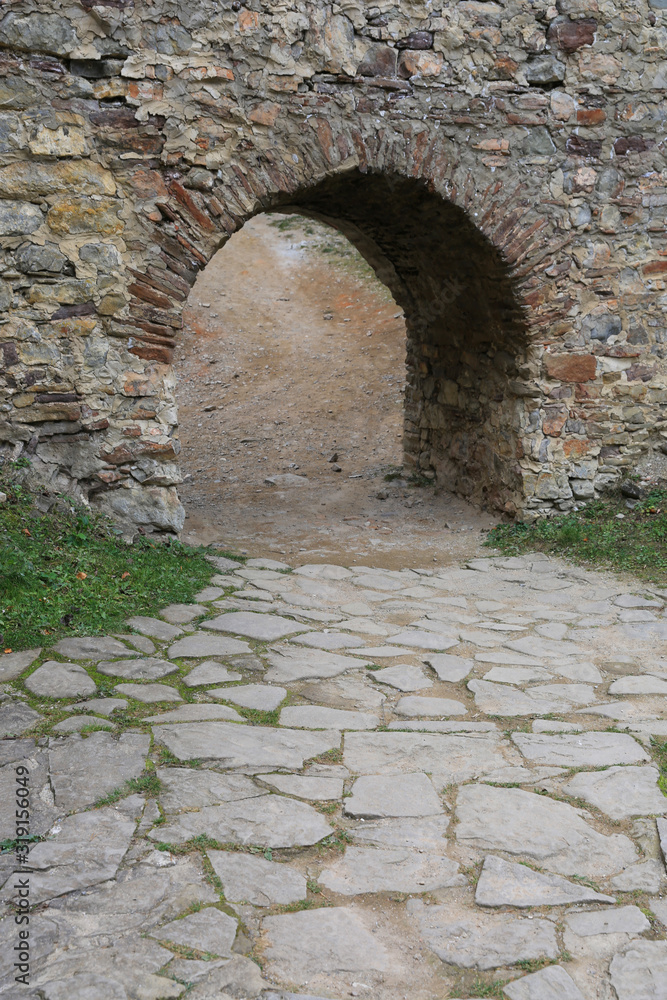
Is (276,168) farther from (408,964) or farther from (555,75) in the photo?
(408,964)

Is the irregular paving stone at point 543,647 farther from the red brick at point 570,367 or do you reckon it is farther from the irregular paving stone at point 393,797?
the red brick at point 570,367

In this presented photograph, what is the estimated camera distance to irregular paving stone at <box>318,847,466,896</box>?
2010 millimetres

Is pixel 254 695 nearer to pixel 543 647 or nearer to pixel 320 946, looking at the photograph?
pixel 320 946

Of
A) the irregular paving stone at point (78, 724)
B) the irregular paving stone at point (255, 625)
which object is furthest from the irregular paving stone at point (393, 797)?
the irregular paving stone at point (255, 625)

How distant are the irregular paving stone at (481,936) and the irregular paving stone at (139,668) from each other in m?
1.52

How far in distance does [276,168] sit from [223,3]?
3.07 ft

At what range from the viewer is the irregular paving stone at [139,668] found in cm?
311

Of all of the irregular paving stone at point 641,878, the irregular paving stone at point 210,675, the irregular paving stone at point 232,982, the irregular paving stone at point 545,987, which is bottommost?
the irregular paving stone at point 232,982

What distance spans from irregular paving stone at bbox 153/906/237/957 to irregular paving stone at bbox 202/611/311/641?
74.9 inches

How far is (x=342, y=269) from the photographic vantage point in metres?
14.7

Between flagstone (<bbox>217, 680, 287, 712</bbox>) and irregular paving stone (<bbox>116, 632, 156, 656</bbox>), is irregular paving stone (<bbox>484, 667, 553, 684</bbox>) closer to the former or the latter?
flagstone (<bbox>217, 680, 287, 712</bbox>)

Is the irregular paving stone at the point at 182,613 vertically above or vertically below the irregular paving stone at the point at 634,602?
below

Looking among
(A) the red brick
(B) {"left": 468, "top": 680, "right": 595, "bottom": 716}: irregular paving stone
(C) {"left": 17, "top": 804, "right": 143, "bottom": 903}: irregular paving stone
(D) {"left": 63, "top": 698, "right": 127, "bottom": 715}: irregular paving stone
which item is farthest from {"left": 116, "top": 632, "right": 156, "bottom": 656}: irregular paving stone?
(A) the red brick

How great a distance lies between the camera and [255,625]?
3.88 meters
